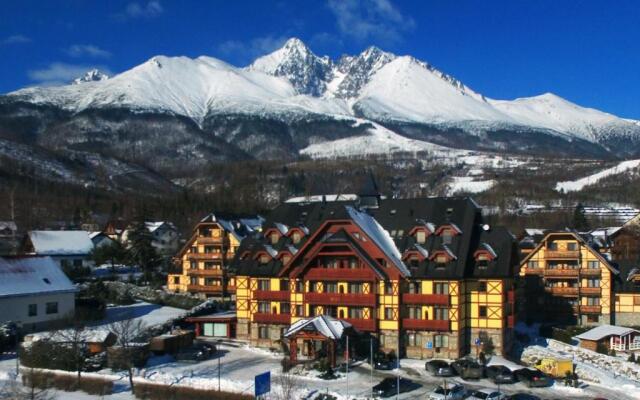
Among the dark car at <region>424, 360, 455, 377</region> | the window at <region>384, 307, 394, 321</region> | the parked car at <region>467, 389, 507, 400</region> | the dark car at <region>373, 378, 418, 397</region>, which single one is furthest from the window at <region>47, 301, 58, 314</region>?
the parked car at <region>467, 389, 507, 400</region>

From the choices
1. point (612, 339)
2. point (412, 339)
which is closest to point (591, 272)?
point (612, 339)

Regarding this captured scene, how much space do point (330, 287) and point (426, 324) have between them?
7391 mm

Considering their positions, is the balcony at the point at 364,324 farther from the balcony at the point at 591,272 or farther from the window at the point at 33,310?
the window at the point at 33,310

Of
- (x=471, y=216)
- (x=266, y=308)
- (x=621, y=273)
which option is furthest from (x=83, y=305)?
(x=621, y=273)

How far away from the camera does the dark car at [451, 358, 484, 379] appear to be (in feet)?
145

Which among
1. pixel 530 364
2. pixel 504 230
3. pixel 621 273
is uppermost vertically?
pixel 504 230

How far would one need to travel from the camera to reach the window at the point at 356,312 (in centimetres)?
5119

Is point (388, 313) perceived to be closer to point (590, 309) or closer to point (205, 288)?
point (590, 309)

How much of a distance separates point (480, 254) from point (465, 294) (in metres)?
3.01

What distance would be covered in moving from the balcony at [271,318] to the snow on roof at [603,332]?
2265cm

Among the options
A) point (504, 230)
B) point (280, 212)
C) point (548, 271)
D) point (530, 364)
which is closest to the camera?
point (530, 364)

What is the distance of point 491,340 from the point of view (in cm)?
5012

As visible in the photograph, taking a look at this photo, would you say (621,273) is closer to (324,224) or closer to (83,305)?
(324,224)

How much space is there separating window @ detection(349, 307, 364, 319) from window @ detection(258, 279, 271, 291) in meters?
6.92
